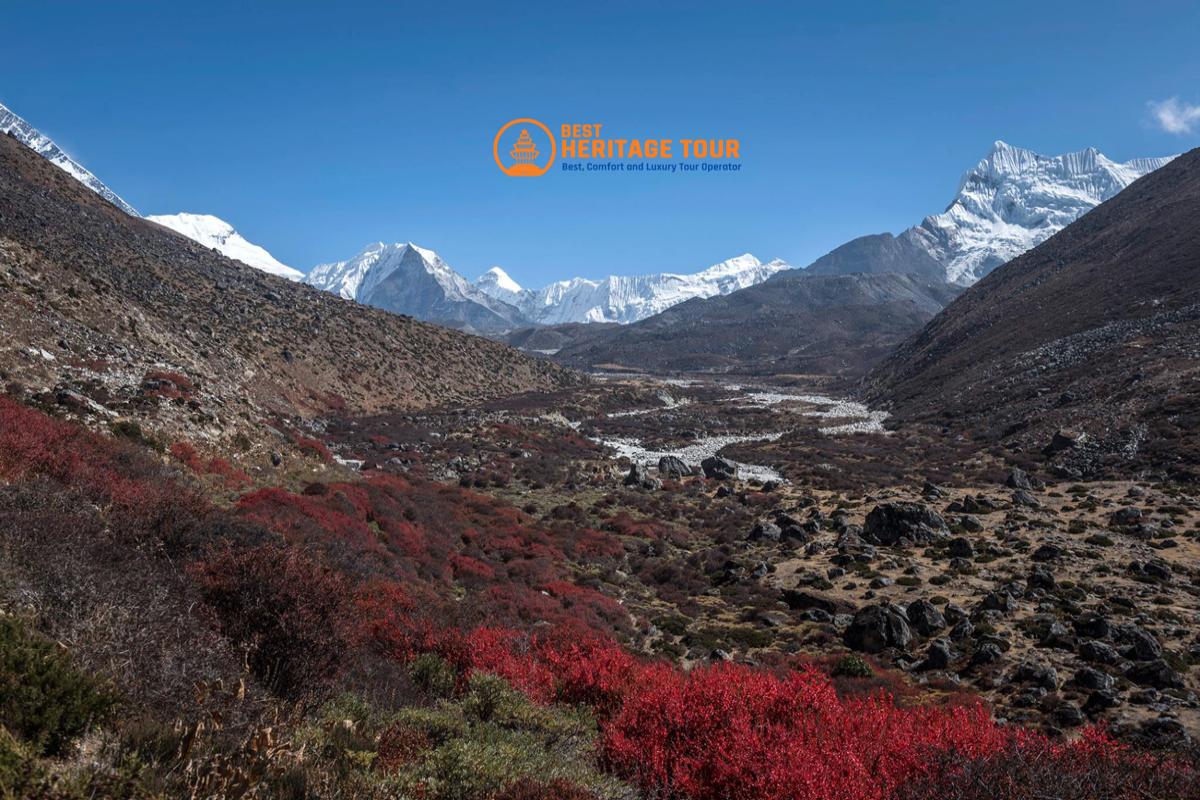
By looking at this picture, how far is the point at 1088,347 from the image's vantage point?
67188 millimetres

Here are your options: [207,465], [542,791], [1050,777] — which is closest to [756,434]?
[207,465]

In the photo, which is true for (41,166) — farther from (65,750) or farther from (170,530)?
(65,750)

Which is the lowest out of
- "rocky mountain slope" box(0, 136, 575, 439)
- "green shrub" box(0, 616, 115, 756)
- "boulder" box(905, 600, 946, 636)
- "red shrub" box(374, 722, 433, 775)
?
"boulder" box(905, 600, 946, 636)

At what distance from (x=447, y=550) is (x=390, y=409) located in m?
45.9

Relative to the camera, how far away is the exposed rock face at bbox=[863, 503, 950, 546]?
92.7 feet

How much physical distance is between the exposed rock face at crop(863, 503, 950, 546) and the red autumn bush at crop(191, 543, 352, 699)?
26.2m

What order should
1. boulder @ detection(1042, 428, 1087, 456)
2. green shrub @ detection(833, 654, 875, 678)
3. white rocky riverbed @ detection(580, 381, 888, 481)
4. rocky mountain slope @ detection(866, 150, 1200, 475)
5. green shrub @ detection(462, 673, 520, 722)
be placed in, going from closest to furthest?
1. green shrub @ detection(462, 673, 520, 722)
2. green shrub @ detection(833, 654, 875, 678)
3. rocky mountain slope @ detection(866, 150, 1200, 475)
4. boulder @ detection(1042, 428, 1087, 456)
5. white rocky riverbed @ detection(580, 381, 888, 481)

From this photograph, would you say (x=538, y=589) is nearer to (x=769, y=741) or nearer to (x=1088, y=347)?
(x=769, y=741)

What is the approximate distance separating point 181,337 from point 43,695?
146 ft

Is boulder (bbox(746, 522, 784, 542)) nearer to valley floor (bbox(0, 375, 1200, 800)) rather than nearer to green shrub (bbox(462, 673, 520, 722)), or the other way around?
valley floor (bbox(0, 375, 1200, 800))

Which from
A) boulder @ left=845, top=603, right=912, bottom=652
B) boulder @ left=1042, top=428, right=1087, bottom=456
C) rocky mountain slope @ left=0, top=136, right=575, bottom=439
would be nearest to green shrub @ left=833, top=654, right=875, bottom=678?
boulder @ left=845, top=603, right=912, bottom=652

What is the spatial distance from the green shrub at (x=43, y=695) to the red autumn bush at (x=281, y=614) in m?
2.48

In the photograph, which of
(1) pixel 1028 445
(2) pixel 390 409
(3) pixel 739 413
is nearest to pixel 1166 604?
(1) pixel 1028 445

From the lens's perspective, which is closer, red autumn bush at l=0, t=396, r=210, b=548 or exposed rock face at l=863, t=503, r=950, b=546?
red autumn bush at l=0, t=396, r=210, b=548
